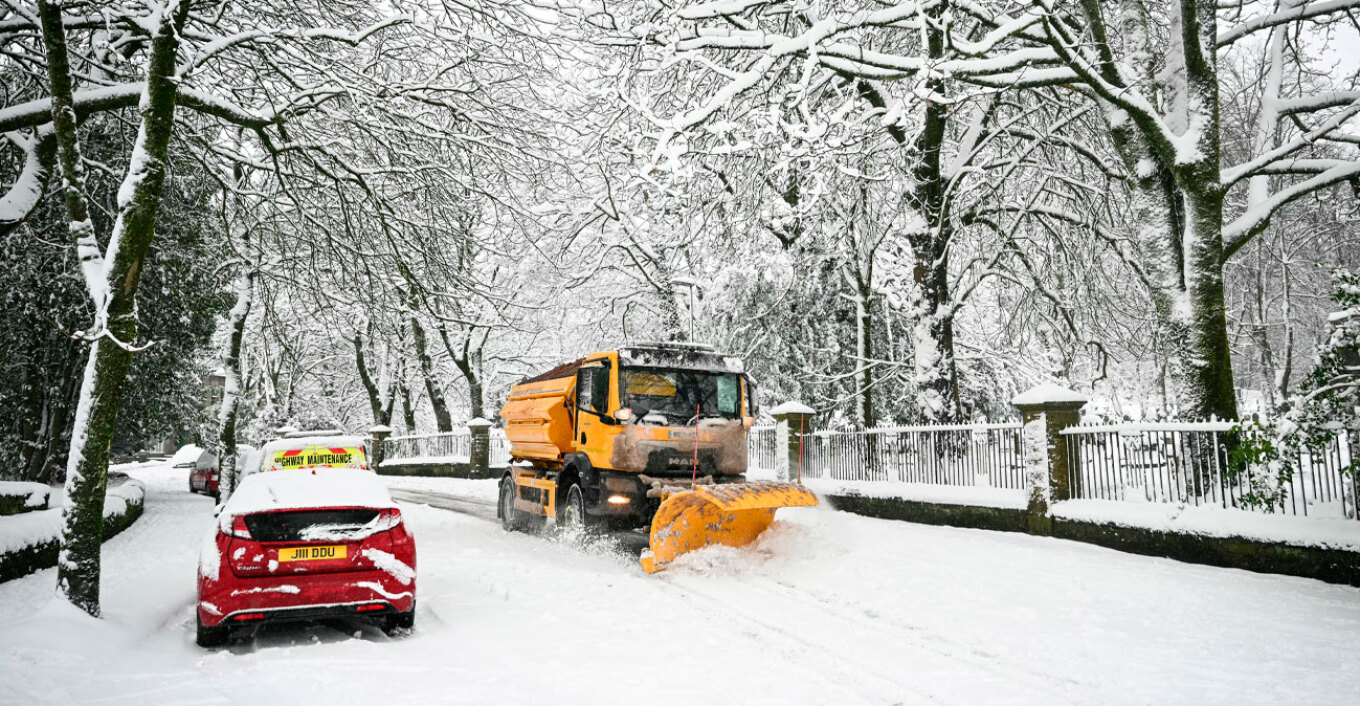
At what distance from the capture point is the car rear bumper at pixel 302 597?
18.9 feet

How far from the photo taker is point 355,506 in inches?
244

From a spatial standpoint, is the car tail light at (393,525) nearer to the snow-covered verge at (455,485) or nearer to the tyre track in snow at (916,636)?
the tyre track in snow at (916,636)

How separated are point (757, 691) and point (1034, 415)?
731cm

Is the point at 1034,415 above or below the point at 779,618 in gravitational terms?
above

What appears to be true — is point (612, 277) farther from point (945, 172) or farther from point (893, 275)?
point (945, 172)

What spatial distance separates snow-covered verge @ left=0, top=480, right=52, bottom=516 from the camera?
10.1 metres

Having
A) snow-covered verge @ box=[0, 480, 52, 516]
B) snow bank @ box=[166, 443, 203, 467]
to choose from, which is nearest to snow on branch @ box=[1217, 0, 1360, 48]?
snow-covered verge @ box=[0, 480, 52, 516]

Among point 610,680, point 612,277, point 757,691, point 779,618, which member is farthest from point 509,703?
point 612,277

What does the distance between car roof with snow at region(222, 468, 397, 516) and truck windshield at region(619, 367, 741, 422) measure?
3.94 m

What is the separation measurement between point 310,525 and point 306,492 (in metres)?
0.37

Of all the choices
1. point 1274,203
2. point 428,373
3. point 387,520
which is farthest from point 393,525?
point 428,373

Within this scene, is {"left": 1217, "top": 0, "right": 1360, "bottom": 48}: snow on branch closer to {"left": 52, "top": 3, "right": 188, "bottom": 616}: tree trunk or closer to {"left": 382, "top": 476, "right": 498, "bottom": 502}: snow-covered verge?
{"left": 52, "top": 3, "right": 188, "bottom": 616}: tree trunk

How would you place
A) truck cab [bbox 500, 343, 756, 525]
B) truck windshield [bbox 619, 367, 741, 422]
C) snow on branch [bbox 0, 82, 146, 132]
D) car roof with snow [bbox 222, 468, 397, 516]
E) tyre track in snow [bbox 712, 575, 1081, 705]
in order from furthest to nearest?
truck windshield [bbox 619, 367, 741, 422] < truck cab [bbox 500, 343, 756, 525] < snow on branch [bbox 0, 82, 146, 132] < car roof with snow [bbox 222, 468, 397, 516] < tyre track in snow [bbox 712, 575, 1081, 705]

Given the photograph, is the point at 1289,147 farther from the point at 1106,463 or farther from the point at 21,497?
the point at 21,497
